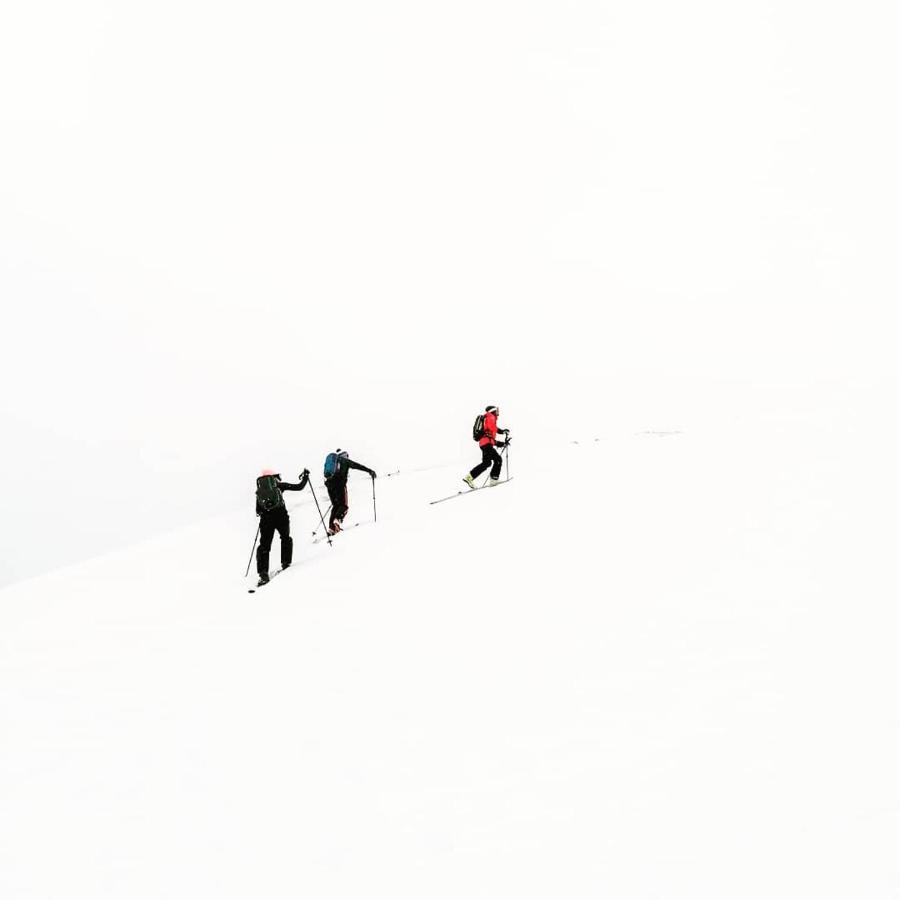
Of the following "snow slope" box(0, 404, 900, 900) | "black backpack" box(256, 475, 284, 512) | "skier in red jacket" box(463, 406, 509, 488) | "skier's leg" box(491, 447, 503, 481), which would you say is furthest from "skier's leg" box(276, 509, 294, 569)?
"skier's leg" box(491, 447, 503, 481)

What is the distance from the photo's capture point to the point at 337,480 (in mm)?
14414

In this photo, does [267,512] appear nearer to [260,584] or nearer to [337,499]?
[260,584]

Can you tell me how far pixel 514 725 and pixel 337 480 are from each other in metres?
10.2

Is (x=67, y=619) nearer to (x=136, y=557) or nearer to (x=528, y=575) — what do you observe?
(x=136, y=557)

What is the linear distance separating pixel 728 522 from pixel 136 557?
16.8 meters

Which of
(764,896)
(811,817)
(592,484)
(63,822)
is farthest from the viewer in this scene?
(592,484)

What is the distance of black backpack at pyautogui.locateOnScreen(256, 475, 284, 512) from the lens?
459 inches

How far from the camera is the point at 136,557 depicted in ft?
56.6

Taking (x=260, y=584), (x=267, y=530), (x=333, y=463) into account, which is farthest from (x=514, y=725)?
(x=333, y=463)

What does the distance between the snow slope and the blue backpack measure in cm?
424

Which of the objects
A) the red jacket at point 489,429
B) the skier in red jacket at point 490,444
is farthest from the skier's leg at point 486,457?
the red jacket at point 489,429

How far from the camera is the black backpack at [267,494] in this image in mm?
11664

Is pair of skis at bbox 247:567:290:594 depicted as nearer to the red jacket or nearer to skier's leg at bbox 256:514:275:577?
skier's leg at bbox 256:514:275:577

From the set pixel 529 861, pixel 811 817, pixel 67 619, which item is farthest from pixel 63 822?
pixel 67 619
